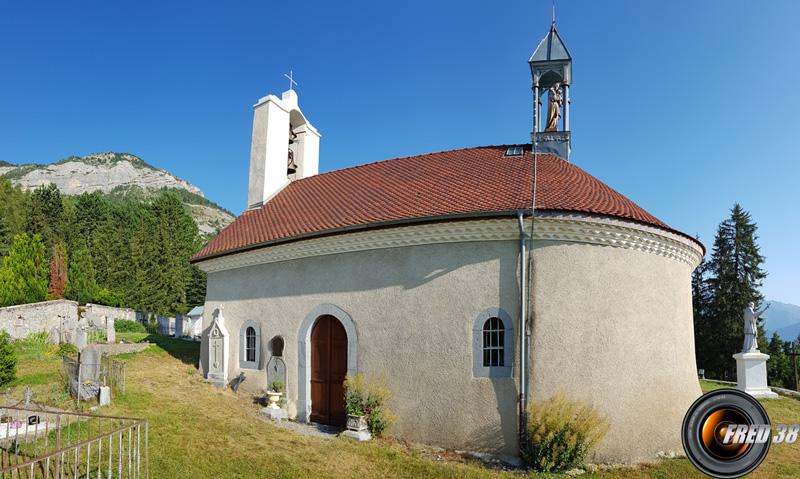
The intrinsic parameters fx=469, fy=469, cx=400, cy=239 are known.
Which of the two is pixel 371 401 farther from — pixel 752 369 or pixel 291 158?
pixel 752 369

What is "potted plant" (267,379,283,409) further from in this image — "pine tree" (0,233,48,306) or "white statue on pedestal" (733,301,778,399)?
"pine tree" (0,233,48,306)

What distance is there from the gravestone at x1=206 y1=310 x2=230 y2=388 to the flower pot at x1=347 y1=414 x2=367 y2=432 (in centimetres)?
650

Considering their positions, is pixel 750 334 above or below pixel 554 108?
below

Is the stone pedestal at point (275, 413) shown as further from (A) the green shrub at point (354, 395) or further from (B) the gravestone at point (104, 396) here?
(B) the gravestone at point (104, 396)

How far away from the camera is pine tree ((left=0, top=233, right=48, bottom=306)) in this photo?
111ft

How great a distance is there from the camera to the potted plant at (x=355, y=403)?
11.2 meters

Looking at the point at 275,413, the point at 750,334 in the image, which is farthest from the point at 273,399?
the point at 750,334

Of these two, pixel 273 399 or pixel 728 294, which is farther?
pixel 728 294

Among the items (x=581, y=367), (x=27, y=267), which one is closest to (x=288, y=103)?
(x=581, y=367)

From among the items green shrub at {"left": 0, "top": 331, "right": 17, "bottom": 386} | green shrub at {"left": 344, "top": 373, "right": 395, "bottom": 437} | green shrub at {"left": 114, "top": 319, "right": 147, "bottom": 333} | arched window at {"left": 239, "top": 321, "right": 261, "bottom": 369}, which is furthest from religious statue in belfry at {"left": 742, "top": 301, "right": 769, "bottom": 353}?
green shrub at {"left": 114, "top": 319, "right": 147, "bottom": 333}

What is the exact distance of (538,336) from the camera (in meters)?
10.2

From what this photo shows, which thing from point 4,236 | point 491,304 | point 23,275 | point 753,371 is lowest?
point 753,371

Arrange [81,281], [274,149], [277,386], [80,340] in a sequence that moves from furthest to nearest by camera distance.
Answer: [81,281], [80,340], [274,149], [277,386]

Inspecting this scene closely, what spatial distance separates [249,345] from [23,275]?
3226 centimetres
